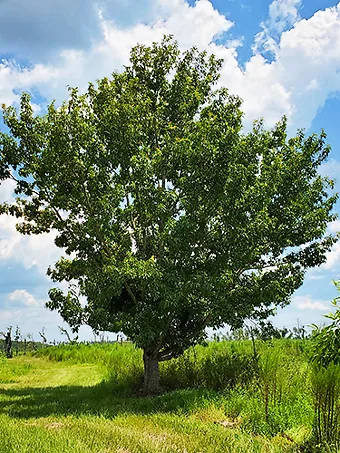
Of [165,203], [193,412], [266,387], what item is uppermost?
[165,203]

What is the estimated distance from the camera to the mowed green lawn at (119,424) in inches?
297

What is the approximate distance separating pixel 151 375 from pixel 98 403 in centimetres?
186

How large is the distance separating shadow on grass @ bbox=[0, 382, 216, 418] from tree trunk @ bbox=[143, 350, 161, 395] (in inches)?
23.1

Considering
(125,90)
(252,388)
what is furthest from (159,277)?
(125,90)

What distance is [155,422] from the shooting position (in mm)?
9789

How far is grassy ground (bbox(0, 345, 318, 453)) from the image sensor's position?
7.59 metres

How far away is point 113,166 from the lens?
13.6 meters

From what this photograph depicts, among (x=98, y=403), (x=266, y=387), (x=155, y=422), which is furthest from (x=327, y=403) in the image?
(x=98, y=403)

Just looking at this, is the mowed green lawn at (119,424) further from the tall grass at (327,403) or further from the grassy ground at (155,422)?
the tall grass at (327,403)

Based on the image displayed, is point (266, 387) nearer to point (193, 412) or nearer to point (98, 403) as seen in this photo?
→ point (193, 412)

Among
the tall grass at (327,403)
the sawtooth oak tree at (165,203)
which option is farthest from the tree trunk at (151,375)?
the tall grass at (327,403)

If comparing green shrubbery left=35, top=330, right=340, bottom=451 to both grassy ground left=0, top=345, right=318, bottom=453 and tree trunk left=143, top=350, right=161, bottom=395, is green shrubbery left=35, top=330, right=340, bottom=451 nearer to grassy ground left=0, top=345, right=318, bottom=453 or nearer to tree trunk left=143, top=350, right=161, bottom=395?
grassy ground left=0, top=345, right=318, bottom=453

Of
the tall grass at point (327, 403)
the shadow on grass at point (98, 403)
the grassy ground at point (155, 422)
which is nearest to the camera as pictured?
the tall grass at point (327, 403)

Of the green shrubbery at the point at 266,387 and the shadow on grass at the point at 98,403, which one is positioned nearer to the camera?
the green shrubbery at the point at 266,387
